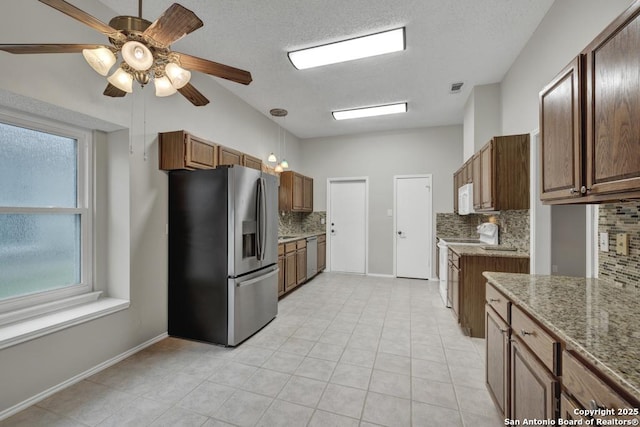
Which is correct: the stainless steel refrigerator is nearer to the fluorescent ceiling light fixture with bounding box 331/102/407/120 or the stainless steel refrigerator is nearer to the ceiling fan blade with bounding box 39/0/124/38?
the ceiling fan blade with bounding box 39/0/124/38

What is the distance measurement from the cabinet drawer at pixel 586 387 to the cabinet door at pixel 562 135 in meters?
0.82

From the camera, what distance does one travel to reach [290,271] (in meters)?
4.50

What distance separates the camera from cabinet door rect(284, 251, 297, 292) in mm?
4355

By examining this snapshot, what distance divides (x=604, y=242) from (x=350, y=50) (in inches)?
103

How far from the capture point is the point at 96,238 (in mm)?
2557

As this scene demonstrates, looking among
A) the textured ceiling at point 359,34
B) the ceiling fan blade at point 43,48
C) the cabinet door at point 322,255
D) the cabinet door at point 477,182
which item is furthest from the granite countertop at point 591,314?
the cabinet door at point 322,255

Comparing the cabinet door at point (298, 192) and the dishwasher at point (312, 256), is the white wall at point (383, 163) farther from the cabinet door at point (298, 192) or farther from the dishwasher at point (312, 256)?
the dishwasher at point (312, 256)

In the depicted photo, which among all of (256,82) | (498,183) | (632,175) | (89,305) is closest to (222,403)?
(89,305)

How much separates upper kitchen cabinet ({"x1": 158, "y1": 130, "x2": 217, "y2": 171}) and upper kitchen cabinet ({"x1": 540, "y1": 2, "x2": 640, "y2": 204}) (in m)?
2.96

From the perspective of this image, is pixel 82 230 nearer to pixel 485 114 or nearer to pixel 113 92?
pixel 113 92

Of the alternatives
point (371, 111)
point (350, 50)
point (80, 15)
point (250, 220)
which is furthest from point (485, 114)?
point (80, 15)

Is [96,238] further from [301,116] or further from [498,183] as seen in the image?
[498,183]

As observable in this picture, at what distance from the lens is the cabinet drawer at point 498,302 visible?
150 centimetres

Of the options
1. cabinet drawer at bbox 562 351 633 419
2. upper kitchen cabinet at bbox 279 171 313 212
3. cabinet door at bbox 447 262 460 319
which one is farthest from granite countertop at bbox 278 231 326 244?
cabinet drawer at bbox 562 351 633 419
